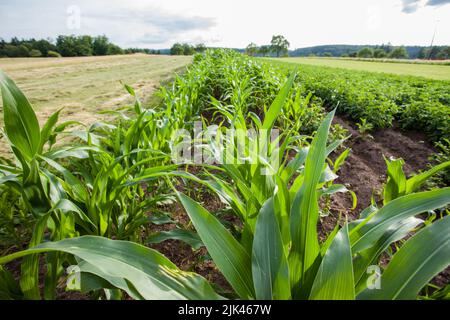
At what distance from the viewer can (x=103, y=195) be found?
3.35ft

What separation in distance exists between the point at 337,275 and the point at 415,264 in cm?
22

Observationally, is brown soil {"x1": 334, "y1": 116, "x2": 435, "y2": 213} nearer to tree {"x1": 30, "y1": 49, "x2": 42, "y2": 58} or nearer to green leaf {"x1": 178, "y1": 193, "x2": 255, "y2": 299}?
green leaf {"x1": 178, "y1": 193, "x2": 255, "y2": 299}

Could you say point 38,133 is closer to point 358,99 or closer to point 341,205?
point 341,205

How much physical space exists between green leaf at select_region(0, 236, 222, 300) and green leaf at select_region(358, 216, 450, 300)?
0.45 m

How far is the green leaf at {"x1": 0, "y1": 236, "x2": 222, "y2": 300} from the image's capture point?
22.1 inches

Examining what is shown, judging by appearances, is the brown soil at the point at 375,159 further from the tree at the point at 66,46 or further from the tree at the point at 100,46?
the tree at the point at 100,46

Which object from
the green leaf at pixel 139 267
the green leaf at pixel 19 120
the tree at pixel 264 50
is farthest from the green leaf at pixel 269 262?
the tree at pixel 264 50

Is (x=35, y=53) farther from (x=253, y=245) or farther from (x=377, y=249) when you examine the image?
(x=377, y=249)

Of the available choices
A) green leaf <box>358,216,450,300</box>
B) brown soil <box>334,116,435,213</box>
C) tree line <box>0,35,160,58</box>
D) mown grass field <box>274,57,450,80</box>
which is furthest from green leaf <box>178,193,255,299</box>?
tree line <box>0,35,160,58</box>

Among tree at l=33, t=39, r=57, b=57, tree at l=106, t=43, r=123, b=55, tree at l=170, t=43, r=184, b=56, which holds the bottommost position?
tree at l=33, t=39, r=57, b=57

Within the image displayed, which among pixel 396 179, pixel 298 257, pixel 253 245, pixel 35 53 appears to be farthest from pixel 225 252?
pixel 35 53

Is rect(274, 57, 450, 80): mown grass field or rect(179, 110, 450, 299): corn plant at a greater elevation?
rect(274, 57, 450, 80): mown grass field

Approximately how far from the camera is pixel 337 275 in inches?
23.0

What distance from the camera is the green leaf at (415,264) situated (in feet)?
1.94
